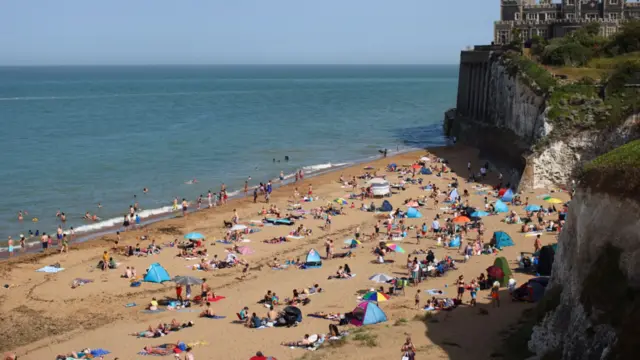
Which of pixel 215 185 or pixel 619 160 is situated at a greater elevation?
pixel 619 160

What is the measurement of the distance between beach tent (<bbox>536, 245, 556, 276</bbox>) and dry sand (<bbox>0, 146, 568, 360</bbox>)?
0.61m

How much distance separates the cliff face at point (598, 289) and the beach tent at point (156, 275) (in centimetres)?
1467

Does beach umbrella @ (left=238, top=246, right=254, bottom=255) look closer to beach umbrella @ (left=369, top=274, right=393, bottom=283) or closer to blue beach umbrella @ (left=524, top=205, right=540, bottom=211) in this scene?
beach umbrella @ (left=369, top=274, right=393, bottom=283)

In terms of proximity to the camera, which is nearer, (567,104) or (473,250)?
(473,250)

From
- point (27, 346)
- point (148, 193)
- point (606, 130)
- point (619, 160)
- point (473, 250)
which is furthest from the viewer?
point (148, 193)

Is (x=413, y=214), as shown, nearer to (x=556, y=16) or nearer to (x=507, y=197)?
(x=507, y=197)

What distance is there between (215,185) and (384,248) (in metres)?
20.7

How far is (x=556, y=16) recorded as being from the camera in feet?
220

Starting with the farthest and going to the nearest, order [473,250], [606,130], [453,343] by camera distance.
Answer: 1. [606,130]
2. [473,250]
3. [453,343]

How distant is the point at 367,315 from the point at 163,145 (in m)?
47.9

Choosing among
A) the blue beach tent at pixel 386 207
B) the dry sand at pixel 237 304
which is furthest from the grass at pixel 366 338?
the blue beach tent at pixel 386 207

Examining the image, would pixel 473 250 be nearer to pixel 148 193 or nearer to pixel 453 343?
pixel 453 343

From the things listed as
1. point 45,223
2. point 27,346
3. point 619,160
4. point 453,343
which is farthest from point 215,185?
point 619,160

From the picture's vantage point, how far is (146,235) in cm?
3472
